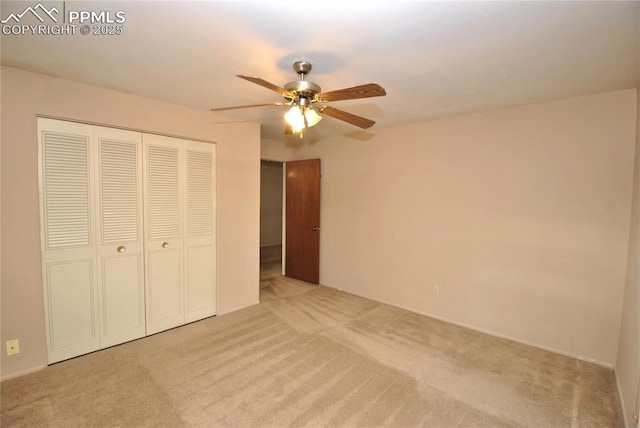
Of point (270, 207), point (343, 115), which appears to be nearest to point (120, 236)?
point (343, 115)

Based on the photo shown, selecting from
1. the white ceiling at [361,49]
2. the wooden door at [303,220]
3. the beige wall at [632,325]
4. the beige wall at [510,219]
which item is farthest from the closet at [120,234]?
the beige wall at [632,325]

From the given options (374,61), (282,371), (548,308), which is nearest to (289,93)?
(374,61)

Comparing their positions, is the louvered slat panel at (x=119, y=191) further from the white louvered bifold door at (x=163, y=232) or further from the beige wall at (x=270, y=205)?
the beige wall at (x=270, y=205)

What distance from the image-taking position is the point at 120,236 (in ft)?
8.87

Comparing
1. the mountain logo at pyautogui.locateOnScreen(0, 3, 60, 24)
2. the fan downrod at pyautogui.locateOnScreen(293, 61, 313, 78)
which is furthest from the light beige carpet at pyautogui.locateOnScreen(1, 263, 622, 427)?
the mountain logo at pyautogui.locateOnScreen(0, 3, 60, 24)

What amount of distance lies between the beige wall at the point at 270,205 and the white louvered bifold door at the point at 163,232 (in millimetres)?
4717

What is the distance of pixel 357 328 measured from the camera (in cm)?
313

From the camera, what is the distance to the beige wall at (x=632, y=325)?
1.79 m

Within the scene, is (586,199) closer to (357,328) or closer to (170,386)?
(357,328)

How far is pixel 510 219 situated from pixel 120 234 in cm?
401

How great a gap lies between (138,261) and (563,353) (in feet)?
14.2

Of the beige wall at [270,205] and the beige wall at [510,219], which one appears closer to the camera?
the beige wall at [510,219]

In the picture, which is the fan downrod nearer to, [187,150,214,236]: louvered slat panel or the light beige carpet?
[187,150,214,236]: louvered slat panel

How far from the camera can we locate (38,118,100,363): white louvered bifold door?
231cm
